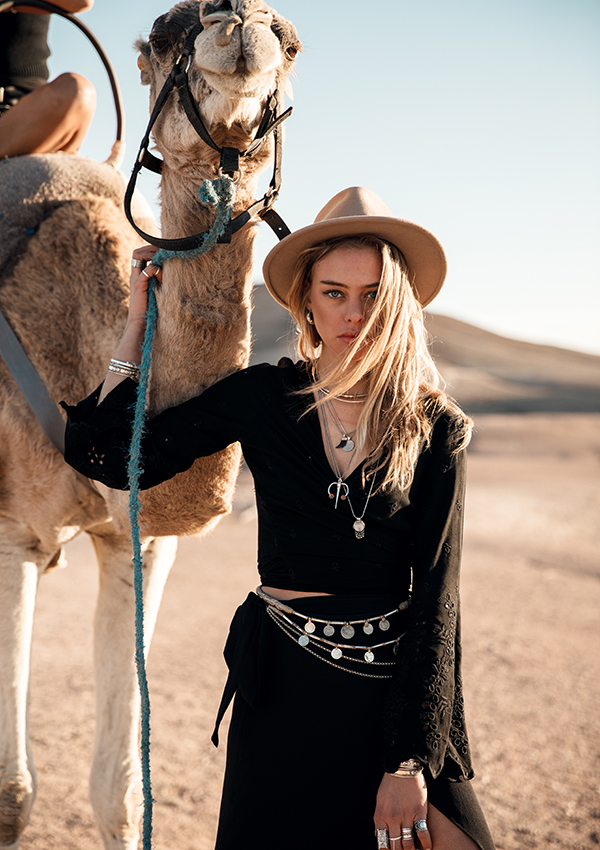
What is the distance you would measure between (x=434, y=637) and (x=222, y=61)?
4.34 feet

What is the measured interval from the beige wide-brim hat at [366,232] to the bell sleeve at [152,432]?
1.13 feet

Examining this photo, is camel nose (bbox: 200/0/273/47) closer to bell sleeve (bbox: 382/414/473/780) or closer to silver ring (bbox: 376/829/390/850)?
bell sleeve (bbox: 382/414/473/780)

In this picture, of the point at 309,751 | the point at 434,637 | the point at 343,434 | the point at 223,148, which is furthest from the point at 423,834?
the point at 223,148

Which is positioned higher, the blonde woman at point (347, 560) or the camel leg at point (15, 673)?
the blonde woman at point (347, 560)

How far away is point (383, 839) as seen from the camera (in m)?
1.52

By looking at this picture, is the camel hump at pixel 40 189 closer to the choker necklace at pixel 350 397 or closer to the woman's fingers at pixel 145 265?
the woman's fingers at pixel 145 265

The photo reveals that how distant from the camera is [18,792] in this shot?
2.31 m

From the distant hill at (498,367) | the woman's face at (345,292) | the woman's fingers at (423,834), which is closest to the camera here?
the woman's fingers at (423,834)

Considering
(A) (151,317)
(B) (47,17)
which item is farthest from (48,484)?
(B) (47,17)

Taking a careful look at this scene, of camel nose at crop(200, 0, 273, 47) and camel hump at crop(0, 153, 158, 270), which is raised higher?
camel nose at crop(200, 0, 273, 47)

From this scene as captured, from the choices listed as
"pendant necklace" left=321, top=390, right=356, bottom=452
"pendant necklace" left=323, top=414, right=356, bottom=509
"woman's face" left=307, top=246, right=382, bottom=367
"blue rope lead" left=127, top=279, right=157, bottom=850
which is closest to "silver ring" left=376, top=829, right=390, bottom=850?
"blue rope lead" left=127, top=279, right=157, bottom=850

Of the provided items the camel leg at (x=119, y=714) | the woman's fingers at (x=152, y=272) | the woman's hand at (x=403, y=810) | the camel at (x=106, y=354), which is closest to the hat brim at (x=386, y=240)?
the camel at (x=106, y=354)

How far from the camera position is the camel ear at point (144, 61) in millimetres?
1985

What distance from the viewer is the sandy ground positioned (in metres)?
3.33
